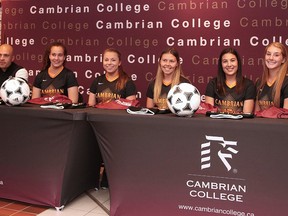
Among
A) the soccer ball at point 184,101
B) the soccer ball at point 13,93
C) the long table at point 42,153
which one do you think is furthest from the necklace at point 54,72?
the soccer ball at point 184,101

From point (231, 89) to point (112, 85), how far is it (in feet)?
3.79

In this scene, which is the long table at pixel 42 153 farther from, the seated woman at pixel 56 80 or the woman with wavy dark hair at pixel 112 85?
the seated woman at pixel 56 80

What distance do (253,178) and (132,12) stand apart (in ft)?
10.8

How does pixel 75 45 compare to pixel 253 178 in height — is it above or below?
above

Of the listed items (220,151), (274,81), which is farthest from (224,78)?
(220,151)

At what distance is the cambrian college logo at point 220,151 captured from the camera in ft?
7.67

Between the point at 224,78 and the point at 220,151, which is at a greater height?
the point at 224,78

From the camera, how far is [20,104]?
10.0ft

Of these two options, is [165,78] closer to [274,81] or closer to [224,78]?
[224,78]

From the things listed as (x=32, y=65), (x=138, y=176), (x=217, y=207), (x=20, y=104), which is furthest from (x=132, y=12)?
(x=217, y=207)

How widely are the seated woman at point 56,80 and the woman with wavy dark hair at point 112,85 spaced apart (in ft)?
0.77

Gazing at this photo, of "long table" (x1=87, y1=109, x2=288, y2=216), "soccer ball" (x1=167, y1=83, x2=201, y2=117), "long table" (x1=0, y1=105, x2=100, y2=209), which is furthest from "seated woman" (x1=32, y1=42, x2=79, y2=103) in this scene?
"soccer ball" (x1=167, y1=83, x2=201, y2=117)

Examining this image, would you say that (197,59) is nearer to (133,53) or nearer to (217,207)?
(133,53)

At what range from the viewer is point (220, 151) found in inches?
92.7
